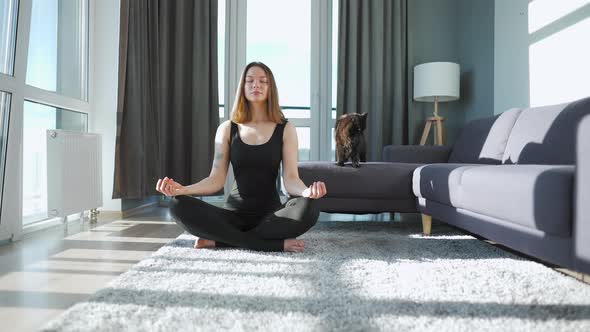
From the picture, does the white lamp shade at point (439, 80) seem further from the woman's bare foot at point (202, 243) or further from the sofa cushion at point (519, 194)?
the woman's bare foot at point (202, 243)

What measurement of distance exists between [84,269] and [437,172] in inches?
68.5

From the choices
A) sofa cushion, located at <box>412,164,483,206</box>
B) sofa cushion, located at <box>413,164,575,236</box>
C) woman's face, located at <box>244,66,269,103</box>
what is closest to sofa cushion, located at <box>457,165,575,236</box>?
sofa cushion, located at <box>413,164,575,236</box>

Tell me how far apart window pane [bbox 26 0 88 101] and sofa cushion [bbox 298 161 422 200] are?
1.87m

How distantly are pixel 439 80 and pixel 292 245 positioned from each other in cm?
248

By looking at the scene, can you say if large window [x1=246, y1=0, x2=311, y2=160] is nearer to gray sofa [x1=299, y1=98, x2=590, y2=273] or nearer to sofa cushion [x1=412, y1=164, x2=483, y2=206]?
gray sofa [x1=299, y1=98, x2=590, y2=273]

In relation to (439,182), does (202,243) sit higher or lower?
lower

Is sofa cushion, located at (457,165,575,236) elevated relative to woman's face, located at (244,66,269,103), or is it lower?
lower

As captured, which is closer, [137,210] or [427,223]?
[427,223]

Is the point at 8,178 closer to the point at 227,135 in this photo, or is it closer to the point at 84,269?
the point at 84,269

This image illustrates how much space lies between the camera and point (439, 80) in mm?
3688

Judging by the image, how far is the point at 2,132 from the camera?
2305 millimetres

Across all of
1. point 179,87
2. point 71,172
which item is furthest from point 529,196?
point 179,87

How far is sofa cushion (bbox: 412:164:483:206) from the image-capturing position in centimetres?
197

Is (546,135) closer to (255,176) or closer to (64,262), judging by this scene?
(255,176)
